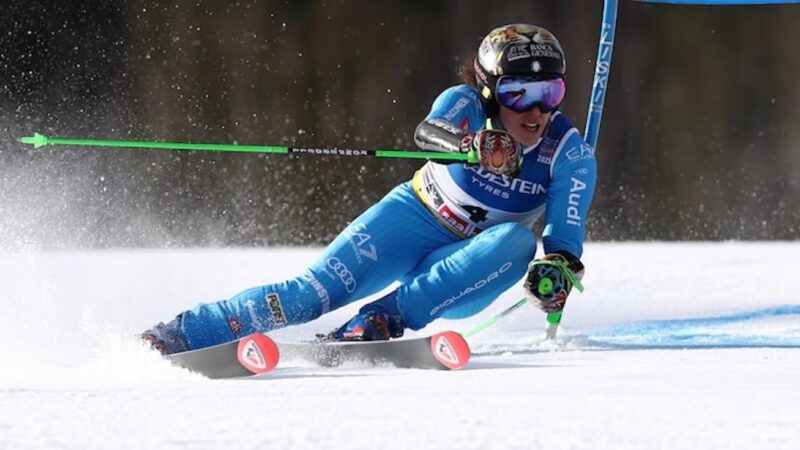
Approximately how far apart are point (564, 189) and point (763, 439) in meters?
1.62

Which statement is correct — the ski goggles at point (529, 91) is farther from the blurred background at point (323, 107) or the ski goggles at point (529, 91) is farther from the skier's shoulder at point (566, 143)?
the blurred background at point (323, 107)

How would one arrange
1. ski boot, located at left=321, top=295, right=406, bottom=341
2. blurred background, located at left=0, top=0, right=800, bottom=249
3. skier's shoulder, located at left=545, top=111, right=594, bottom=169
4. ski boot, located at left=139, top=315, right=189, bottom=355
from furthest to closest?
blurred background, located at left=0, top=0, right=800, bottom=249, skier's shoulder, located at left=545, top=111, right=594, bottom=169, ski boot, located at left=321, top=295, right=406, bottom=341, ski boot, located at left=139, top=315, right=189, bottom=355

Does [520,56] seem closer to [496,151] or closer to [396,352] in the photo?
[496,151]

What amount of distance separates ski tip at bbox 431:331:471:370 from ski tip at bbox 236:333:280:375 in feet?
1.22

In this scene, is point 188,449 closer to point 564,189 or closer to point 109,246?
point 564,189

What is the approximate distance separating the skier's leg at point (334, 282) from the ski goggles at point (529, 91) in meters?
0.41

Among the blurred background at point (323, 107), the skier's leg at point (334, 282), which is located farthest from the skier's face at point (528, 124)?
the blurred background at point (323, 107)

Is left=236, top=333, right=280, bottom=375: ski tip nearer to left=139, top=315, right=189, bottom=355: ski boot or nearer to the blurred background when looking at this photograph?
left=139, top=315, right=189, bottom=355: ski boot

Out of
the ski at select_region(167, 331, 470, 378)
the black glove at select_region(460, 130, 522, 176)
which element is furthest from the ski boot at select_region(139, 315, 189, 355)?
the black glove at select_region(460, 130, 522, 176)

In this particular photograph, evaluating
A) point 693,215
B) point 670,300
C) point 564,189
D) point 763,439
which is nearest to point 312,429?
point 763,439

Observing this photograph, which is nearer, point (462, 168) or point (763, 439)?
point (763, 439)

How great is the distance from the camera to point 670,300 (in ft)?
17.7

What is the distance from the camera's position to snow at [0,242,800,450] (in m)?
2.02

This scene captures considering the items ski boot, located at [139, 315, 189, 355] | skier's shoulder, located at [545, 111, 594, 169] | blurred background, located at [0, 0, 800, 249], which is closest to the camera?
ski boot, located at [139, 315, 189, 355]
